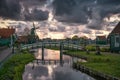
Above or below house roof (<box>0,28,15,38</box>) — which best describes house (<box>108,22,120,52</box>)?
below

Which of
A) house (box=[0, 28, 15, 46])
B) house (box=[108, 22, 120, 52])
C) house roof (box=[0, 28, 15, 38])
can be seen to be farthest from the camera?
house roof (box=[0, 28, 15, 38])

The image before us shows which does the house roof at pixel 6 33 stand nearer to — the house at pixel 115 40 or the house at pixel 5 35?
the house at pixel 5 35

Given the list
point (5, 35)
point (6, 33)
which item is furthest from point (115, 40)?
point (6, 33)

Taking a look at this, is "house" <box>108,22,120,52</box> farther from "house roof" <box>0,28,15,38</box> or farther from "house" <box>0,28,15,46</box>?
"house roof" <box>0,28,15,38</box>

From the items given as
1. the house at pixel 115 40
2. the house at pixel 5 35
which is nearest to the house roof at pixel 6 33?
the house at pixel 5 35

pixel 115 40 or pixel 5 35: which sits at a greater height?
pixel 5 35

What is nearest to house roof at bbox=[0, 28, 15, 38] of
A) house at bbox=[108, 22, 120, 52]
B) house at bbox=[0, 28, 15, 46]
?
house at bbox=[0, 28, 15, 46]

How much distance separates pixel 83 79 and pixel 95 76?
1574mm

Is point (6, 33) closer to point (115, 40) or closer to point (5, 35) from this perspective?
point (5, 35)

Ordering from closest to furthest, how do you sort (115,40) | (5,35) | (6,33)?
(115,40)
(5,35)
(6,33)

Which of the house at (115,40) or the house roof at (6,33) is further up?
the house roof at (6,33)

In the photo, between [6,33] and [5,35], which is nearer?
[5,35]

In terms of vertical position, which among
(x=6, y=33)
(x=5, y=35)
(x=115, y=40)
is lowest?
(x=115, y=40)

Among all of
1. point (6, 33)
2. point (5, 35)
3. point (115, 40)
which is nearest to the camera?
point (115, 40)
